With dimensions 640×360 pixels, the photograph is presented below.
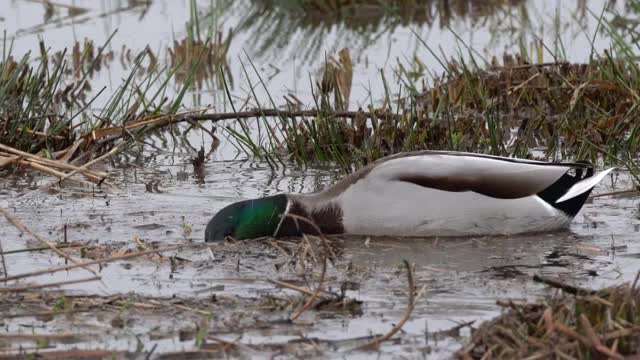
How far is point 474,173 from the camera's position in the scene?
22.7 feet

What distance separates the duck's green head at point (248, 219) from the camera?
6.72 m

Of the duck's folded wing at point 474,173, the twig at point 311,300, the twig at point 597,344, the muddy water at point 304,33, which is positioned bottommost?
the twig at point 597,344

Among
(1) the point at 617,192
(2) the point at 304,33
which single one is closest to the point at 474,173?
(1) the point at 617,192

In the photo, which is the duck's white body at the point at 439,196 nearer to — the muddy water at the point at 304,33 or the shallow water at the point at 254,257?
the shallow water at the point at 254,257

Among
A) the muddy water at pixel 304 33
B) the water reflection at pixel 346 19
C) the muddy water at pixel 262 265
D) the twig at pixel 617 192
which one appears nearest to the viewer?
the muddy water at pixel 262 265

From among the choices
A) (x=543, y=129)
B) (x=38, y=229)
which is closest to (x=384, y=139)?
(x=543, y=129)

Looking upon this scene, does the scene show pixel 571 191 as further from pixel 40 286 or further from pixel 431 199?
pixel 40 286

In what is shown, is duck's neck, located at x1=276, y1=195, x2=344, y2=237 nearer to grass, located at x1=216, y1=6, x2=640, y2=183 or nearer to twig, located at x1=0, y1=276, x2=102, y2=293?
grass, located at x1=216, y1=6, x2=640, y2=183

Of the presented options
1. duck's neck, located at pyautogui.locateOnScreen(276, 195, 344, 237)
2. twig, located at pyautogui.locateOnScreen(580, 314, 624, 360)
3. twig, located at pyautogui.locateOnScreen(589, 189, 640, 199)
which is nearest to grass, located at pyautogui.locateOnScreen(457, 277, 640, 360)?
twig, located at pyautogui.locateOnScreen(580, 314, 624, 360)

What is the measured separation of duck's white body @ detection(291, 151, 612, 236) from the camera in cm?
689

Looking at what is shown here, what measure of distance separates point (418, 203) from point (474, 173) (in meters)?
0.30

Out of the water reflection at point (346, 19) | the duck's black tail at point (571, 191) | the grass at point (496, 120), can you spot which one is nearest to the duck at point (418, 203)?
the duck's black tail at point (571, 191)

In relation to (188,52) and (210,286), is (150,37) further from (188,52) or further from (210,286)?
(210,286)

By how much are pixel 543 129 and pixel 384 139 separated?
1246 mm
